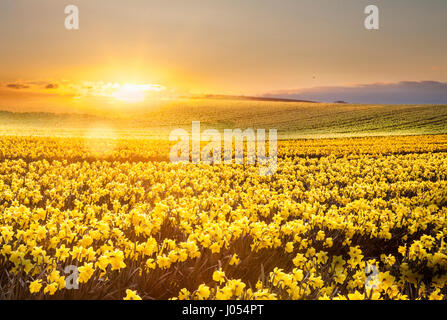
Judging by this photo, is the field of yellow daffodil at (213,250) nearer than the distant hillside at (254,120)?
Yes

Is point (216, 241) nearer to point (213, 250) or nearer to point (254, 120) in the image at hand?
point (213, 250)

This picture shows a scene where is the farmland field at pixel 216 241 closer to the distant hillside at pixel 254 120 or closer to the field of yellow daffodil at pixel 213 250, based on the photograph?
the field of yellow daffodil at pixel 213 250

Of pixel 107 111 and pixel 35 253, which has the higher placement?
pixel 107 111

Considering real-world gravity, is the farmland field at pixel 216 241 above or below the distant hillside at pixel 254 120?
below

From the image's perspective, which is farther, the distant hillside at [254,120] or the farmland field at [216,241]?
the distant hillside at [254,120]

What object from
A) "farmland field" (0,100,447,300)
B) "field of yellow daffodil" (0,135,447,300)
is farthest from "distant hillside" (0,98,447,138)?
"field of yellow daffodil" (0,135,447,300)

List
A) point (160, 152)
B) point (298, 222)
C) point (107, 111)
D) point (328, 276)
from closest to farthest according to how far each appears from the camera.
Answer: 1. point (328, 276)
2. point (298, 222)
3. point (160, 152)
4. point (107, 111)

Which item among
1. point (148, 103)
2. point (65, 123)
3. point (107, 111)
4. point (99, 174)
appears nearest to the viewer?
point (99, 174)

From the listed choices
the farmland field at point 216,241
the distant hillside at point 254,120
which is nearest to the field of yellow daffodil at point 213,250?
the farmland field at point 216,241
